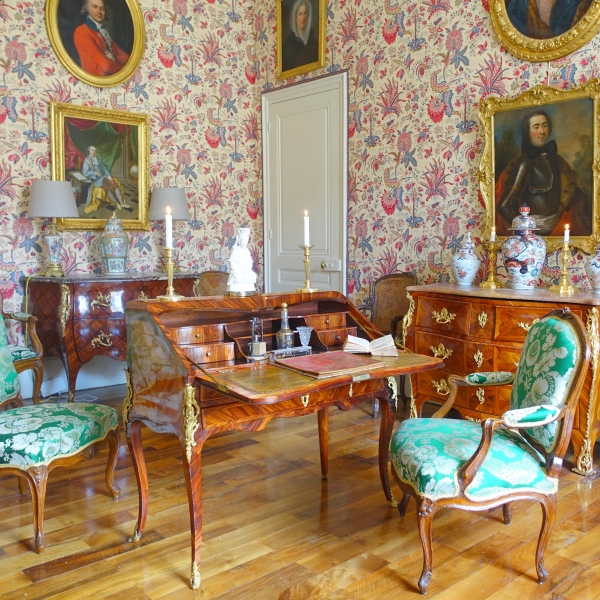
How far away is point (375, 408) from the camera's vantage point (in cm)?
458

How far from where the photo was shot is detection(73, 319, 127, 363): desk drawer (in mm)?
4727

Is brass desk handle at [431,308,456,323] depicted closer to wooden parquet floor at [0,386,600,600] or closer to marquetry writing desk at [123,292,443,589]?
wooden parquet floor at [0,386,600,600]

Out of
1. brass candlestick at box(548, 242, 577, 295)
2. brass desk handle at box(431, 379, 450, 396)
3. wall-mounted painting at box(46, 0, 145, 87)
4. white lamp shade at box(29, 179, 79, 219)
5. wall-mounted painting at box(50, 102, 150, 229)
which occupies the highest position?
wall-mounted painting at box(46, 0, 145, 87)

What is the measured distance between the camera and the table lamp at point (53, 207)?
4723 millimetres

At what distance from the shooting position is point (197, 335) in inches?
103

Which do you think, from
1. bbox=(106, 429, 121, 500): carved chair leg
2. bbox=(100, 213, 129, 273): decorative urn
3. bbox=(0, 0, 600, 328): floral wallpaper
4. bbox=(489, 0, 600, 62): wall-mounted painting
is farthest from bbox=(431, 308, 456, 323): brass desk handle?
bbox=(100, 213, 129, 273): decorative urn

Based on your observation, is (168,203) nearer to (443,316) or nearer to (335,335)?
(443,316)

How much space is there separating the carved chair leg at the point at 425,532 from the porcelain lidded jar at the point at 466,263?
227 centimetres

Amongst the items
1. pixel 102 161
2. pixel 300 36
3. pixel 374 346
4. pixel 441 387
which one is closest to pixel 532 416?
pixel 374 346

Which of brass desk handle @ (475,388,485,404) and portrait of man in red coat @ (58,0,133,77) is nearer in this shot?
brass desk handle @ (475,388,485,404)

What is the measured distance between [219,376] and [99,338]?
277 centimetres

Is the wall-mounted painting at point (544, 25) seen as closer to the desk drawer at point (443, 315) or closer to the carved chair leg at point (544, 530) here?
the desk drawer at point (443, 315)

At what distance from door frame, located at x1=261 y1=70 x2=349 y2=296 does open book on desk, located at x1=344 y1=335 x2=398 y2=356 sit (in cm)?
282

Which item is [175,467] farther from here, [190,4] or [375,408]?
[190,4]
